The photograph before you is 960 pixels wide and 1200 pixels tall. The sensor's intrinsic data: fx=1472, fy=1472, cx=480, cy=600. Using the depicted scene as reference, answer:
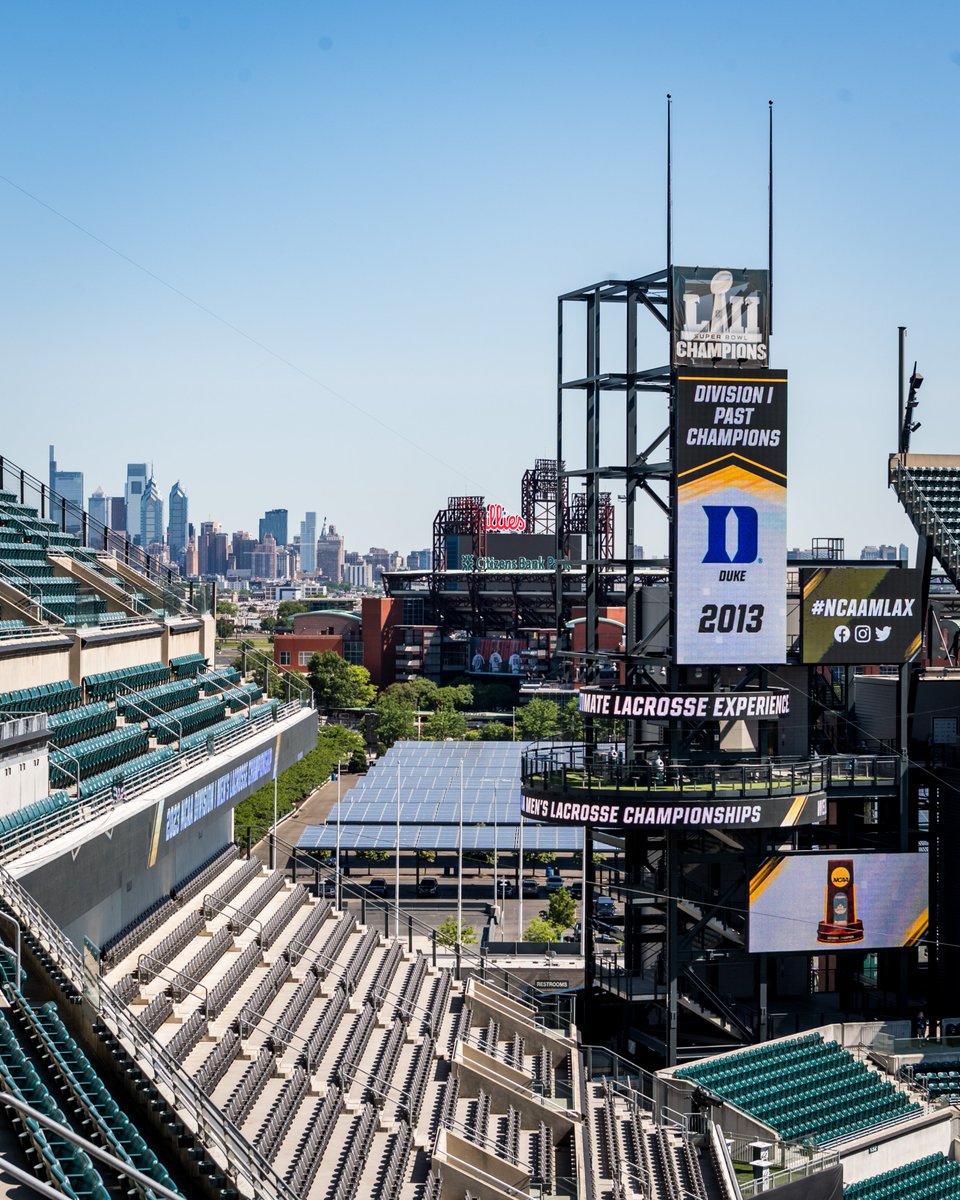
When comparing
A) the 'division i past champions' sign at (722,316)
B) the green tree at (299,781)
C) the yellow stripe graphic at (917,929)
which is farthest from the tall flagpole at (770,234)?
the green tree at (299,781)

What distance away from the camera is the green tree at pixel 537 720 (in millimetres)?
100750

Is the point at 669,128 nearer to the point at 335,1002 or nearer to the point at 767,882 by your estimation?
the point at 767,882

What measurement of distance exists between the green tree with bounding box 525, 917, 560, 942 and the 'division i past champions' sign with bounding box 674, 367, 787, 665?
1834cm

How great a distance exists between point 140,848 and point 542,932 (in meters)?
23.5

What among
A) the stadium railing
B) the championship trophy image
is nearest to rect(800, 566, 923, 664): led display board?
the championship trophy image

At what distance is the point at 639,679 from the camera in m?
35.9

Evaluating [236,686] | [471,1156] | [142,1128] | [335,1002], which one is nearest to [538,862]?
[236,686]

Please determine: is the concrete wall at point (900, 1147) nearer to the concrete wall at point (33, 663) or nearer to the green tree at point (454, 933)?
the green tree at point (454, 933)

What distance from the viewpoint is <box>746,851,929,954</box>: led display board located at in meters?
35.3

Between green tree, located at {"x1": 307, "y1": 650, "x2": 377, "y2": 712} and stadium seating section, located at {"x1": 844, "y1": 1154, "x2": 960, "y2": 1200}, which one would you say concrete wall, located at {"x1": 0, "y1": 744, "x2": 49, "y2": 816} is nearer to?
stadium seating section, located at {"x1": 844, "y1": 1154, "x2": 960, "y2": 1200}

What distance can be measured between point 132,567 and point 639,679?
72.2ft

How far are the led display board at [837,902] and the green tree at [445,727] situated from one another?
6911cm

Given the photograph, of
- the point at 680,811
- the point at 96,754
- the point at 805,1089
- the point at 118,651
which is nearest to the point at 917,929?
the point at 805,1089

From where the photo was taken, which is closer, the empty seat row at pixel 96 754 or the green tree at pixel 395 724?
the empty seat row at pixel 96 754
